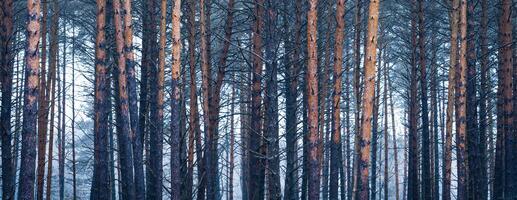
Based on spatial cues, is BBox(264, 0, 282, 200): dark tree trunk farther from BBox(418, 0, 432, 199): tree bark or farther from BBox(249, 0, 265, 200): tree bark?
BBox(418, 0, 432, 199): tree bark

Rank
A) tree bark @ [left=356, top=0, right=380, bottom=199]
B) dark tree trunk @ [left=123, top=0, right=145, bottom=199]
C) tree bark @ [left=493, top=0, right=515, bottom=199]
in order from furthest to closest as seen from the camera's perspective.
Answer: tree bark @ [left=493, top=0, right=515, bottom=199], dark tree trunk @ [left=123, top=0, right=145, bottom=199], tree bark @ [left=356, top=0, right=380, bottom=199]

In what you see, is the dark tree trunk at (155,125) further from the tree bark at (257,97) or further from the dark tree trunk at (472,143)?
the dark tree trunk at (472,143)

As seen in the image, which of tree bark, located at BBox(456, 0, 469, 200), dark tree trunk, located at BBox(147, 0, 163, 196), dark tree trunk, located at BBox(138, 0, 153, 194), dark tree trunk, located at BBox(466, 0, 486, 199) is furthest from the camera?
dark tree trunk, located at BBox(138, 0, 153, 194)

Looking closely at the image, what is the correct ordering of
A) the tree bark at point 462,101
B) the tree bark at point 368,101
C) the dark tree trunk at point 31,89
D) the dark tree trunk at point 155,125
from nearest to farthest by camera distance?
the dark tree trunk at point 31,89, the tree bark at point 368,101, the dark tree trunk at point 155,125, the tree bark at point 462,101

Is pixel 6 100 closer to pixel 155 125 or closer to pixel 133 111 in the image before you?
pixel 155 125

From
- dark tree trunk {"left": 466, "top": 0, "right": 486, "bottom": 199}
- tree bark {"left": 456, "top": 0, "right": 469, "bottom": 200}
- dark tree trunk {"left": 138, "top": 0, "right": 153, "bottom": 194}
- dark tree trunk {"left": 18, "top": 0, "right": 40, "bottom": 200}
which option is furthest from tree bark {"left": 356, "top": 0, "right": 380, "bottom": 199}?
dark tree trunk {"left": 138, "top": 0, "right": 153, "bottom": 194}

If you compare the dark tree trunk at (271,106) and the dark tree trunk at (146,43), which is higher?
the dark tree trunk at (146,43)

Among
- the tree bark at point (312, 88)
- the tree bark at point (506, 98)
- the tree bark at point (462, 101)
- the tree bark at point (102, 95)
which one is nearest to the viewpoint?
the tree bark at point (312, 88)

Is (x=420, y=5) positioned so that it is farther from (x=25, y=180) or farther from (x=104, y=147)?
(x=25, y=180)

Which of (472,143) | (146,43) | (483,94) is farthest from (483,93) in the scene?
(146,43)

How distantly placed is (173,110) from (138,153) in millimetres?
1742

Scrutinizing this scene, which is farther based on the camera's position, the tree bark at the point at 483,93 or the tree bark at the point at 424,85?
the tree bark at the point at 424,85

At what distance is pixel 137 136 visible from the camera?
12.3 meters

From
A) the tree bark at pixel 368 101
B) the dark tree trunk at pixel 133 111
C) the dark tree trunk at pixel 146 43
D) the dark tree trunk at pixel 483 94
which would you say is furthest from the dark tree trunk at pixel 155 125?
the dark tree trunk at pixel 483 94
